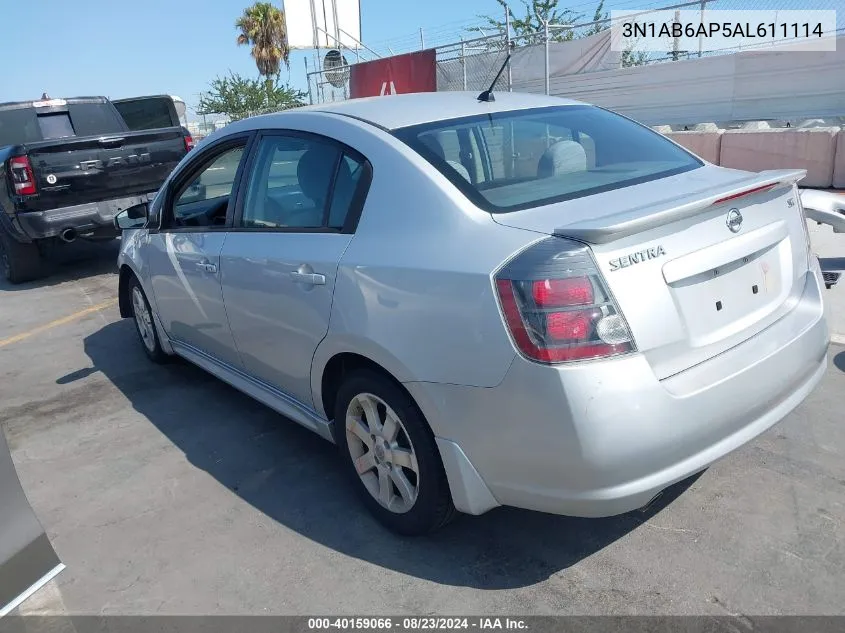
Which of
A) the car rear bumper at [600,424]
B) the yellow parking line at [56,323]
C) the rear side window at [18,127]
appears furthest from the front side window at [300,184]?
the rear side window at [18,127]

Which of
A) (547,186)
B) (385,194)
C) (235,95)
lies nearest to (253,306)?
(385,194)

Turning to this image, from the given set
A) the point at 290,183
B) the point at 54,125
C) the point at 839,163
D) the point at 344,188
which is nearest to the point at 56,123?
the point at 54,125

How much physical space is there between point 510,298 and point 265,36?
149ft

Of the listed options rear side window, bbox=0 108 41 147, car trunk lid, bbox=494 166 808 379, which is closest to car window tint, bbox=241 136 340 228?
car trunk lid, bbox=494 166 808 379

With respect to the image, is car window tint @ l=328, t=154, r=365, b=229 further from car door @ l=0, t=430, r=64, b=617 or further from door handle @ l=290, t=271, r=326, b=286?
car door @ l=0, t=430, r=64, b=617

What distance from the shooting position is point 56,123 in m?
9.22

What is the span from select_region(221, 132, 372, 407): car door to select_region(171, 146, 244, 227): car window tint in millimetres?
317

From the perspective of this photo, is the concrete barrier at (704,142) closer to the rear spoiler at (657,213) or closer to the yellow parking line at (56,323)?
the yellow parking line at (56,323)

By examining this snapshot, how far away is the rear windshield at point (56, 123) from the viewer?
8977 mm

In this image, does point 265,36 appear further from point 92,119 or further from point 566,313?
point 566,313

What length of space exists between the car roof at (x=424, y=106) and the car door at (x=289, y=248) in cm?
21

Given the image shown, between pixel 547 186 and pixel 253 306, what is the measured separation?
150 cm

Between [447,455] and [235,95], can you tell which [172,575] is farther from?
[235,95]

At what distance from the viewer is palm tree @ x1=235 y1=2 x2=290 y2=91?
4266 cm
